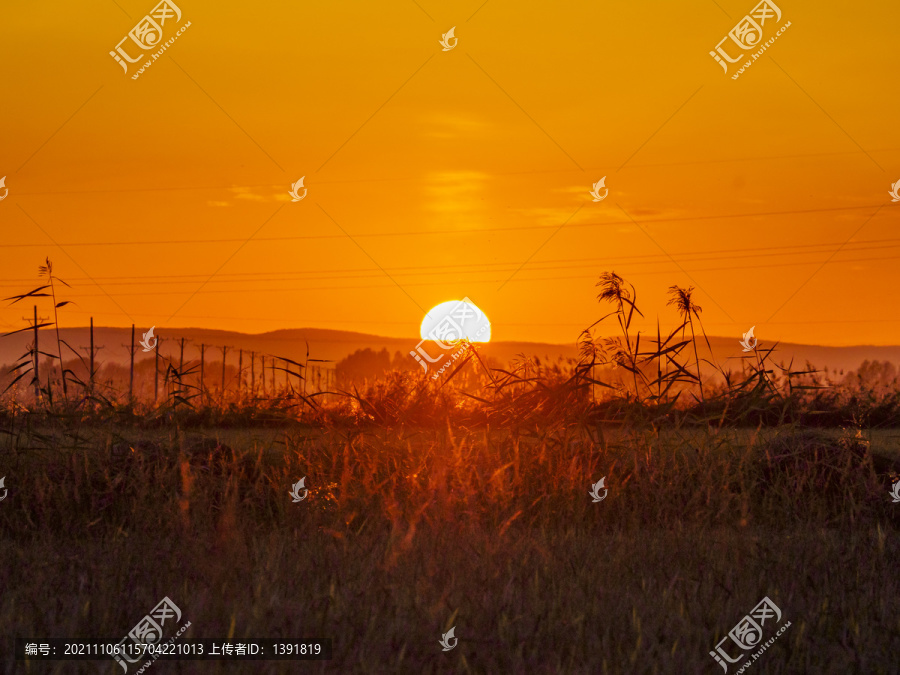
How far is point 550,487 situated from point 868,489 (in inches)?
109

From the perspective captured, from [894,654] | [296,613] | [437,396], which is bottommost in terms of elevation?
[894,654]

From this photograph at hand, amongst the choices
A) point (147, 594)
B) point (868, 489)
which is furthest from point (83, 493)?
point (868, 489)

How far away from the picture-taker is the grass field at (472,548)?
174 inches

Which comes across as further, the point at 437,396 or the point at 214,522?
the point at 437,396

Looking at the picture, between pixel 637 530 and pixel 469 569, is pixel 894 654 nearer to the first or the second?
pixel 469 569

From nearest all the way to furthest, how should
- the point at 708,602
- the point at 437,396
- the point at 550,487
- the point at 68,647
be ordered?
the point at 68,647 < the point at 708,602 < the point at 550,487 < the point at 437,396

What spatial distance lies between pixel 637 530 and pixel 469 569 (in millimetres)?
1962

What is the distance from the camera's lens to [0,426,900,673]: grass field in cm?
441

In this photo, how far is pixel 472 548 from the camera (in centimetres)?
600

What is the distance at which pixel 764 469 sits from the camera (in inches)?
342

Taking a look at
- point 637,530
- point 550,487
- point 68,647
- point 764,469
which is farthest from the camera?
point 764,469

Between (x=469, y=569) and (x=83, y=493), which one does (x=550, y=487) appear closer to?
(x=469, y=569)

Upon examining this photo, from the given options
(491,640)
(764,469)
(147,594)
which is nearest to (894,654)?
(491,640)

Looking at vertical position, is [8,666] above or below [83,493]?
below
